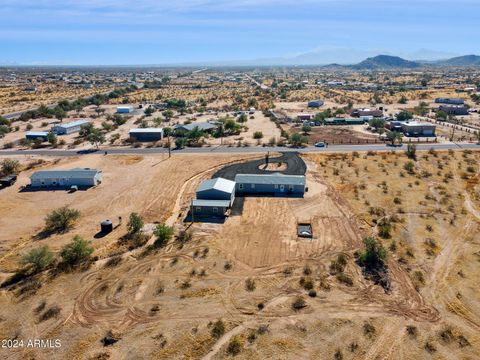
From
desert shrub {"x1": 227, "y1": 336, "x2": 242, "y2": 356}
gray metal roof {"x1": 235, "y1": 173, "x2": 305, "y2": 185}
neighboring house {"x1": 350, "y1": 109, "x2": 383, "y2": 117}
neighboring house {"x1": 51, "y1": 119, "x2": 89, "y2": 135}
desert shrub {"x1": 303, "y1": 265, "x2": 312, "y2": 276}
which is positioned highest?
neighboring house {"x1": 350, "y1": 109, "x2": 383, "y2": 117}

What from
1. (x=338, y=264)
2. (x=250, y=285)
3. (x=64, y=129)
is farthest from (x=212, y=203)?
(x=64, y=129)

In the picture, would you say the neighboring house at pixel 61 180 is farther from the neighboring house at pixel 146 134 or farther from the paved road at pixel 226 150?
the neighboring house at pixel 146 134

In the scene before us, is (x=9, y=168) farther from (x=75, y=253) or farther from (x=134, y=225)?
(x=75, y=253)

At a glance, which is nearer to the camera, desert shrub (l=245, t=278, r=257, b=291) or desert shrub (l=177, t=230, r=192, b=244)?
desert shrub (l=245, t=278, r=257, b=291)

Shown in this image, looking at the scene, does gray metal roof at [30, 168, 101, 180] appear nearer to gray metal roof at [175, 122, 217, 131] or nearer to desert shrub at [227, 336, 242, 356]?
gray metal roof at [175, 122, 217, 131]

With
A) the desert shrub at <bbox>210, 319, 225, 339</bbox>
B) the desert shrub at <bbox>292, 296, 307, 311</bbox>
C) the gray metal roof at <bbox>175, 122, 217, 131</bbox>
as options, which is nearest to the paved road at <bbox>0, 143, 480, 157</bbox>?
the gray metal roof at <bbox>175, 122, 217, 131</bbox>

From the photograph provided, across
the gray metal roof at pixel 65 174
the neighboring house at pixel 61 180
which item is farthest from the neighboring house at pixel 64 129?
the neighboring house at pixel 61 180
